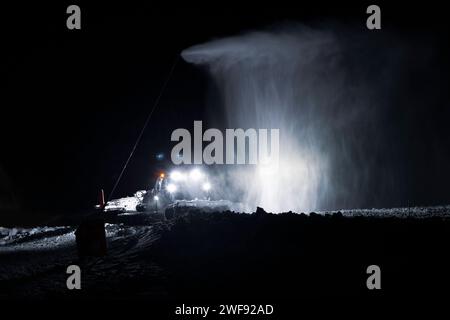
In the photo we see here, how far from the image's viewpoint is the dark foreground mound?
652cm

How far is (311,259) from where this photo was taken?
7.76m

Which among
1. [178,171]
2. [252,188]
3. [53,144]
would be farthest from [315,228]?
[53,144]

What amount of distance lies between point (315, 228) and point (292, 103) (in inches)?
762

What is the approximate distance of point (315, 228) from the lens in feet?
28.9

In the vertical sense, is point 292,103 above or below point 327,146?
above

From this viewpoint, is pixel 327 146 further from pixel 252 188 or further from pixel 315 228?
pixel 315 228

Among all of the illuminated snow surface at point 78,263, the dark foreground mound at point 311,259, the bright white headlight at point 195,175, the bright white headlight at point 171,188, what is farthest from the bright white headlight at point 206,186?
the dark foreground mound at point 311,259

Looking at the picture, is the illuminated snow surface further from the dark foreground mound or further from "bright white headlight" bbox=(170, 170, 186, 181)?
"bright white headlight" bbox=(170, 170, 186, 181)

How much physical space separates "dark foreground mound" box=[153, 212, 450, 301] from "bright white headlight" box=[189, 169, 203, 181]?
428 inches

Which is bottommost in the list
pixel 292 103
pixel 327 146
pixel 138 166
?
pixel 138 166

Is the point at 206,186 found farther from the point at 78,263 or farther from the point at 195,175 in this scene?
the point at 78,263

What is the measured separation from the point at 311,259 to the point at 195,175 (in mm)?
13834

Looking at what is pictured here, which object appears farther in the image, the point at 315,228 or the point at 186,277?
the point at 315,228

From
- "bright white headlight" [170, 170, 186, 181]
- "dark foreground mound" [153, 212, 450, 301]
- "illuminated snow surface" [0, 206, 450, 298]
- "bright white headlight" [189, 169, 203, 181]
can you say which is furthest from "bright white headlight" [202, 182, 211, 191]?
"dark foreground mound" [153, 212, 450, 301]
